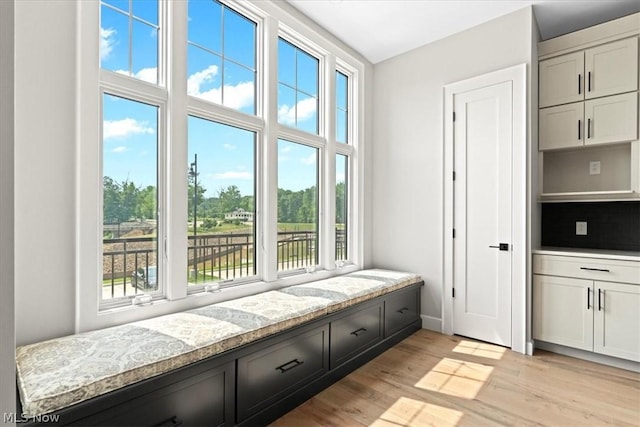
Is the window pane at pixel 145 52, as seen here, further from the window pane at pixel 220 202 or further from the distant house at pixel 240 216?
the distant house at pixel 240 216

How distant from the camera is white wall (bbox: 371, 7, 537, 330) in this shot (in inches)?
131

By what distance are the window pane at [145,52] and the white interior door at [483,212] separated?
9.20 feet

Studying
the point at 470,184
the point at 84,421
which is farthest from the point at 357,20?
the point at 84,421

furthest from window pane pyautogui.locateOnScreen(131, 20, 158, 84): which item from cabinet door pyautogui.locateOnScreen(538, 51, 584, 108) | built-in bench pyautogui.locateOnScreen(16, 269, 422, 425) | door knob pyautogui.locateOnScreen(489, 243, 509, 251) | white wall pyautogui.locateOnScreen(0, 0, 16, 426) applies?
cabinet door pyautogui.locateOnScreen(538, 51, 584, 108)

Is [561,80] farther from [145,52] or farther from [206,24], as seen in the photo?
[145,52]

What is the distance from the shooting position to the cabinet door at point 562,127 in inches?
118

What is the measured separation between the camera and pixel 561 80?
3096mm

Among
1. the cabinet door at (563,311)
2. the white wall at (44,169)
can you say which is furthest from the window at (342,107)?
the white wall at (44,169)

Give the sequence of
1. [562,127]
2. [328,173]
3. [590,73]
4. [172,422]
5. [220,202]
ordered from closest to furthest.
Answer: [172,422]
[220,202]
[590,73]
[562,127]
[328,173]

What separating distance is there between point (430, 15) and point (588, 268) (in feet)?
8.75

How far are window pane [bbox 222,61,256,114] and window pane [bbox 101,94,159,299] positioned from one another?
0.65 metres

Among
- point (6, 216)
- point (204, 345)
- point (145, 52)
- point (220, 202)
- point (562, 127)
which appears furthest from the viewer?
point (562, 127)

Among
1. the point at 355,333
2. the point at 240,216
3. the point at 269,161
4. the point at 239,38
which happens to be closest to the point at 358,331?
the point at 355,333

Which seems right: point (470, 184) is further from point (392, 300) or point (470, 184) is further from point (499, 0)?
point (499, 0)
